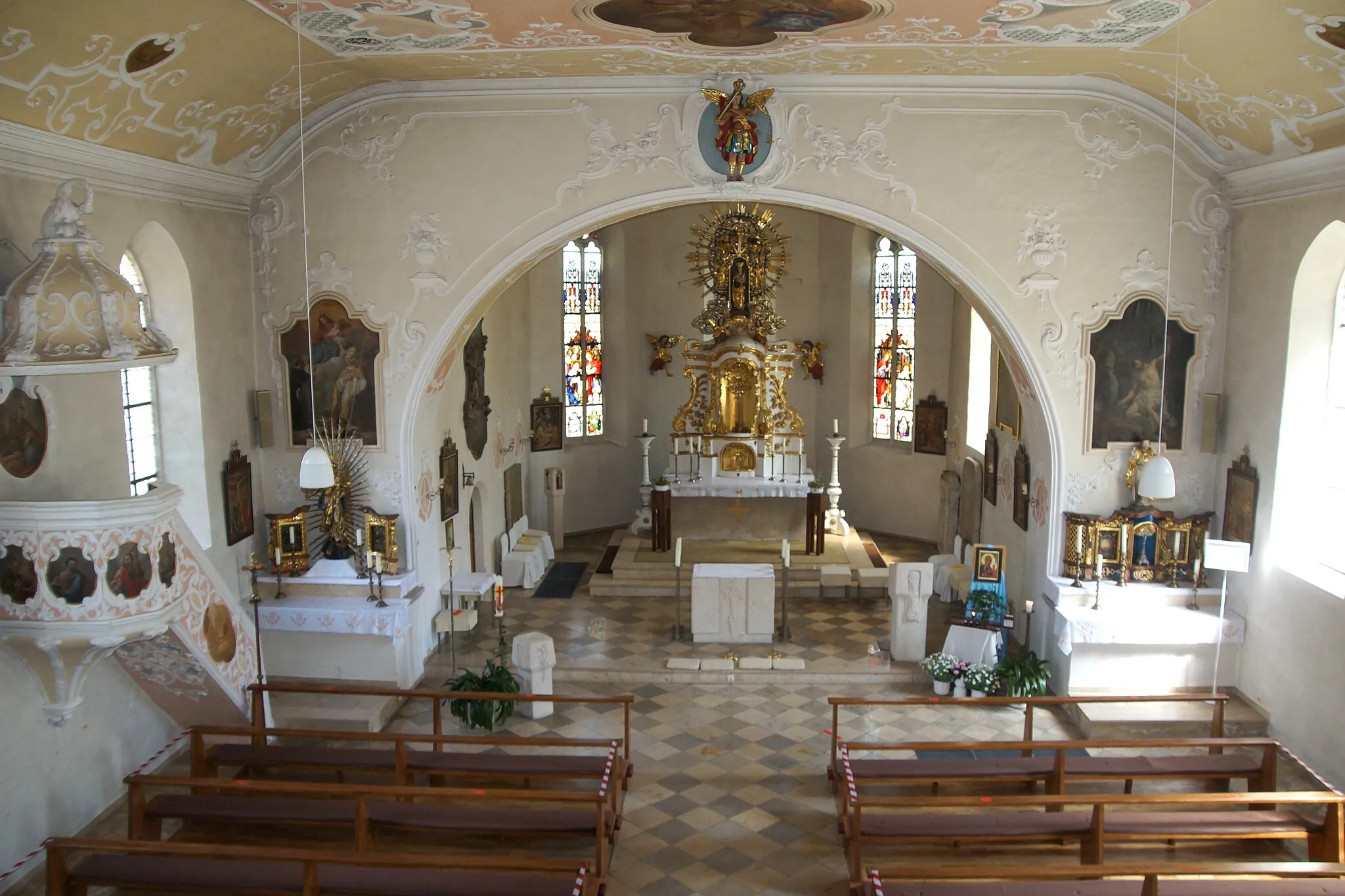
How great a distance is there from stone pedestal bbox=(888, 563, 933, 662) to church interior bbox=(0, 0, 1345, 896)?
42 mm

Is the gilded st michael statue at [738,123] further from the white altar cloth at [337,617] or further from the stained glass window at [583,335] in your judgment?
the stained glass window at [583,335]

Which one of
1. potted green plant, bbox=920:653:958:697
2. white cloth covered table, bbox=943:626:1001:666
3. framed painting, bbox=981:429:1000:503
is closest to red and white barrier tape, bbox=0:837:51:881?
potted green plant, bbox=920:653:958:697

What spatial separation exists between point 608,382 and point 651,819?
12.5m

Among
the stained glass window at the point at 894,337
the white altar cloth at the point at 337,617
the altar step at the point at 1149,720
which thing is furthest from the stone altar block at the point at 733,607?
the stained glass window at the point at 894,337

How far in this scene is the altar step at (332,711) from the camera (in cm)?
1202

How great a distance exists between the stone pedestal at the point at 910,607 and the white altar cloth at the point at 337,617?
5884 mm

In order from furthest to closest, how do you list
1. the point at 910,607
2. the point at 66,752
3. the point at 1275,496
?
1. the point at 910,607
2. the point at 1275,496
3. the point at 66,752

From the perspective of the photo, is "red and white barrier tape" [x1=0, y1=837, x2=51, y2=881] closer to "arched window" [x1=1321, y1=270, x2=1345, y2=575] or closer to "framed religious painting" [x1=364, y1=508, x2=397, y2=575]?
"framed religious painting" [x1=364, y1=508, x2=397, y2=575]

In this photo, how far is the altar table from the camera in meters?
12.7

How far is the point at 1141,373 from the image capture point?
41.4 feet

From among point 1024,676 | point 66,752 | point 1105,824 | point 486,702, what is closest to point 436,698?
point 486,702

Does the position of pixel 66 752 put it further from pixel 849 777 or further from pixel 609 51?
pixel 609 51

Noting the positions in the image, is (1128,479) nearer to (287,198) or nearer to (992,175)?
(992,175)

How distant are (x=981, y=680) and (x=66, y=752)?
30.1 ft
